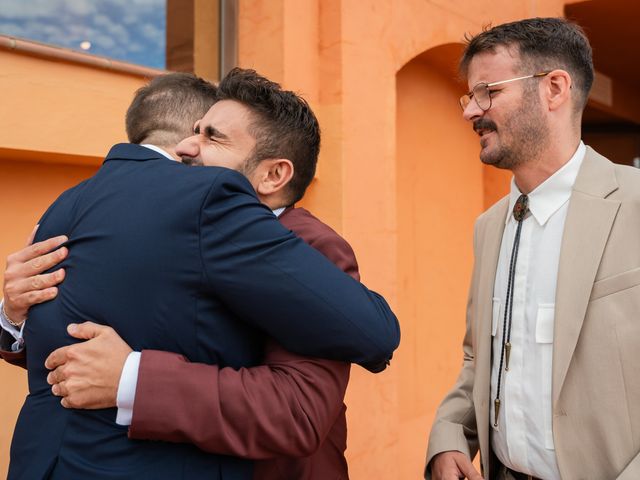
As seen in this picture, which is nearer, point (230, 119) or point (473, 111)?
point (230, 119)

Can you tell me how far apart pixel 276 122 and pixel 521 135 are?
662mm

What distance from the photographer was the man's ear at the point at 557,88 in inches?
70.1

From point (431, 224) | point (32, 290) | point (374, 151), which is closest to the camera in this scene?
point (32, 290)

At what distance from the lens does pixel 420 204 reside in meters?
5.27

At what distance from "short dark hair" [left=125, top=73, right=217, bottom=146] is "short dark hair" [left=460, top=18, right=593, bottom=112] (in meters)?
0.83

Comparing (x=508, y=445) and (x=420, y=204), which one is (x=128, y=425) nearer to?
(x=508, y=445)

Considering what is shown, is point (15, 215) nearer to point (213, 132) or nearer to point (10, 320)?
point (10, 320)

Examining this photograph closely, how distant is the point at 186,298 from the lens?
1.21 m

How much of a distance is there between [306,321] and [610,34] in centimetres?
648

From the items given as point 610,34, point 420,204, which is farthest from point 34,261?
point 610,34

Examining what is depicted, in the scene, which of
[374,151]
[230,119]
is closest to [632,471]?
[230,119]

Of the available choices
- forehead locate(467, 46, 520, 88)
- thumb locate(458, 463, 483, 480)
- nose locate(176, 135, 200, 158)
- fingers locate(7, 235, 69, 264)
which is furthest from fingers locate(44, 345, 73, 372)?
forehead locate(467, 46, 520, 88)

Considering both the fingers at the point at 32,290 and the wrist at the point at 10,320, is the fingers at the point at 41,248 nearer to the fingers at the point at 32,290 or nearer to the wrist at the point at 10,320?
the fingers at the point at 32,290

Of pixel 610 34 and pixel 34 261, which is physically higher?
pixel 610 34
